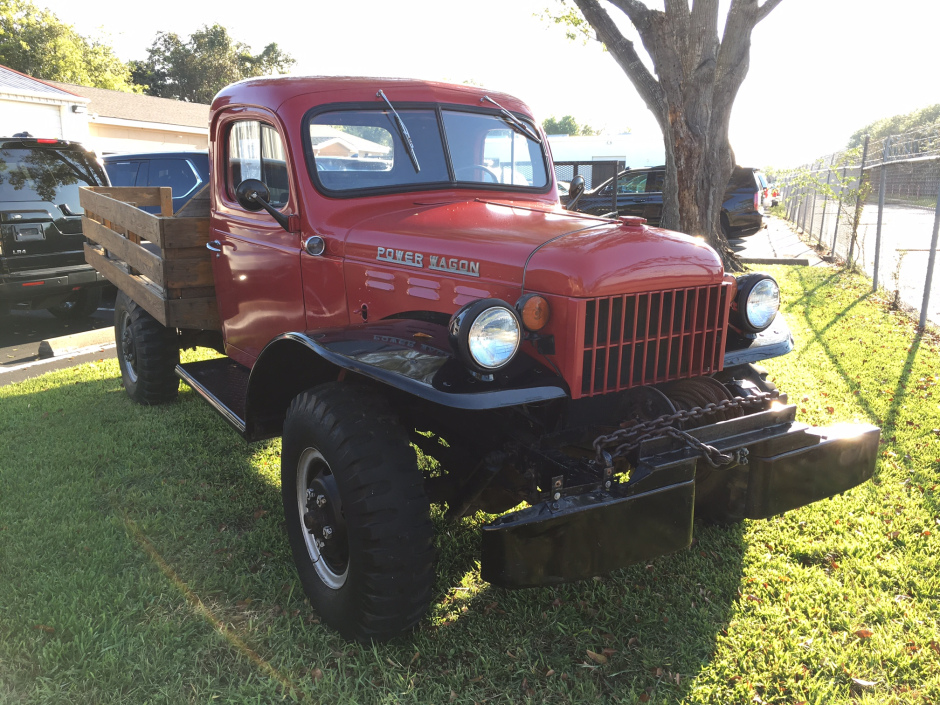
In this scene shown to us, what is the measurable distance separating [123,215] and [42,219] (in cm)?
314

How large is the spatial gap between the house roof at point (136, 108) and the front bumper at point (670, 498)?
82.7 feet

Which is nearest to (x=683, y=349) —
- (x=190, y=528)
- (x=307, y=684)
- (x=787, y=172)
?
(x=307, y=684)

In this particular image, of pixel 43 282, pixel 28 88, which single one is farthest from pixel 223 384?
pixel 28 88

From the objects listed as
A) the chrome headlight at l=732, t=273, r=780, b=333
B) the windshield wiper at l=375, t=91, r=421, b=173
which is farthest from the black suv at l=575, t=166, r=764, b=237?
the chrome headlight at l=732, t=273, r=780, b=333

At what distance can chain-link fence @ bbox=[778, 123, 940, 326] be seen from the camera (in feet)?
27.9

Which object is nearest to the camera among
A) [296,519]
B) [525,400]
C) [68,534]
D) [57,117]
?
[525,400]

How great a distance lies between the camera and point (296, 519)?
294 cm

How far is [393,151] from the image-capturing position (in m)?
3.52

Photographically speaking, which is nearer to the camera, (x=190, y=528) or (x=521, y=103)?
(x=190, y=528)

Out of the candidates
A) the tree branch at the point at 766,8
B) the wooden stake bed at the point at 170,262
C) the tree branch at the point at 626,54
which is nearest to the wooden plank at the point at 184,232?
the wooden stake bed at the point at 170,262

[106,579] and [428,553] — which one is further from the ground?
[428,553]

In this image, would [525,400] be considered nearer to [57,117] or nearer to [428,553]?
[428,553]

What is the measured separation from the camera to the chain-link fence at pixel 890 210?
8.49m

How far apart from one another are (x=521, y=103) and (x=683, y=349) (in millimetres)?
2123
